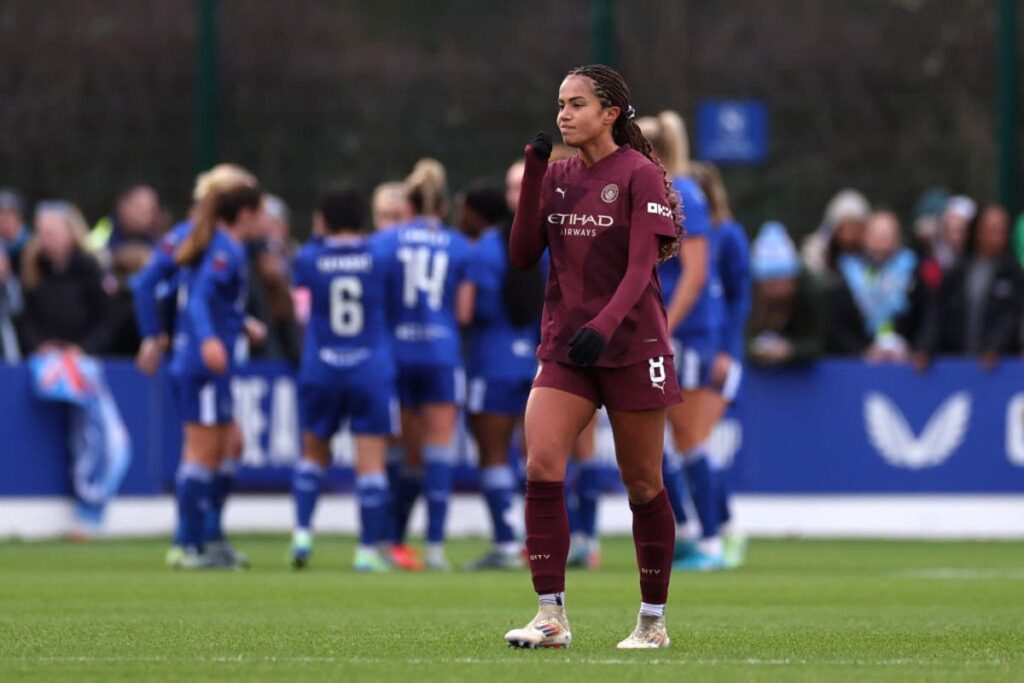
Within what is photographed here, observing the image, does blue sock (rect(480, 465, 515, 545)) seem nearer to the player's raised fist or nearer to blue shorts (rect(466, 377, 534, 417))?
blue shorts (rect(466, 377, 534, 417))

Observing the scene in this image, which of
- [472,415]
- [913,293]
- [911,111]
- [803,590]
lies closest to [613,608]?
[803,590]

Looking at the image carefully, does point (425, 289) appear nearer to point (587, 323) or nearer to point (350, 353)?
point (350, 353)

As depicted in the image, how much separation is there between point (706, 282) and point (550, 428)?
5.38 m

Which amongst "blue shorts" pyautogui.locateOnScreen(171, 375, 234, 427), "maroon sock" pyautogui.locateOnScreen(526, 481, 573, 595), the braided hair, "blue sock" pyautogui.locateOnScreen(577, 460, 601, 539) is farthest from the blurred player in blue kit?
"maroon sock" pyautogui.locateOnScreen(526, 481, 573, 595)

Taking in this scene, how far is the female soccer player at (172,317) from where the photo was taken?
13.8 m

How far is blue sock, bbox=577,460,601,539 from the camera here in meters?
14.1

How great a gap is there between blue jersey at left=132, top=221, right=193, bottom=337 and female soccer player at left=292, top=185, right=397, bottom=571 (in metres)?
0.73

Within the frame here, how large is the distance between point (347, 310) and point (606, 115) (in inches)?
214

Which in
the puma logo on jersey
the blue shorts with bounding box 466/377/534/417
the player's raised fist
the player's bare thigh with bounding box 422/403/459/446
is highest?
the player's raised fist

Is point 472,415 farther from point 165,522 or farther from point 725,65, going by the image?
point 725,65

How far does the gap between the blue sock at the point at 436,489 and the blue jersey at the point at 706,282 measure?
5.59 feet

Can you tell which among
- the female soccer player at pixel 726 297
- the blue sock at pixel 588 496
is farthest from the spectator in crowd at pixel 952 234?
the blue sock at pixel 588 496

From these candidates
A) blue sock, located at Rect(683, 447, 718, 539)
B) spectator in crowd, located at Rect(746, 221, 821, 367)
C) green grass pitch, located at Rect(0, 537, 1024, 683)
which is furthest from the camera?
spectator in crowd, located at Rect(746, 221, 821, 367)

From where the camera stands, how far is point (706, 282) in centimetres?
1350
